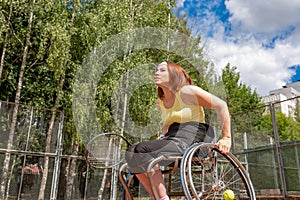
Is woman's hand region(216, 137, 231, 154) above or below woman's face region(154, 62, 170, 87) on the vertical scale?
below

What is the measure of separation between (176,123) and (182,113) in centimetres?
6

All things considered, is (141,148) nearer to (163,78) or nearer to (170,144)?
(170,144)

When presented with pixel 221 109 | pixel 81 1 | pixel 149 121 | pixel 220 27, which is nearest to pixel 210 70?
pixel 149 121

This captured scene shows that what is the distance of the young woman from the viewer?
1347 mm

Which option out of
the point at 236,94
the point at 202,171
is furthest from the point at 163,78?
the point at 236,94

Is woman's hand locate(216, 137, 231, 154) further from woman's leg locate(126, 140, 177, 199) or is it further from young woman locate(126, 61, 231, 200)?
woman's leg locate(126, 140, 177, 199)

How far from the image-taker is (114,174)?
263 inches

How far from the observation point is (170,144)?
4.53 feet

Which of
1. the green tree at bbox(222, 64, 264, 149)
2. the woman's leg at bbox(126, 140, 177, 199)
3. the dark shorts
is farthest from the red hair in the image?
→ the green tree at bbox(222, 64, 264, 149)

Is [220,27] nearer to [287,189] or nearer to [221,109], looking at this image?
[287,189]

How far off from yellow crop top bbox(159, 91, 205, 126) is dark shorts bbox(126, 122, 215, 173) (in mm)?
26

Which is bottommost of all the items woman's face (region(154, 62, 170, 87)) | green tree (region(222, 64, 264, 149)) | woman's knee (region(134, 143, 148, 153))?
woman's knee (region(134, 143, 148, 153))

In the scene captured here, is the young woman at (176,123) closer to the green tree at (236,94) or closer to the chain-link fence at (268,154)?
the chain-link fence at (268,154)

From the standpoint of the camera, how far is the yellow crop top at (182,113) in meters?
1.47
